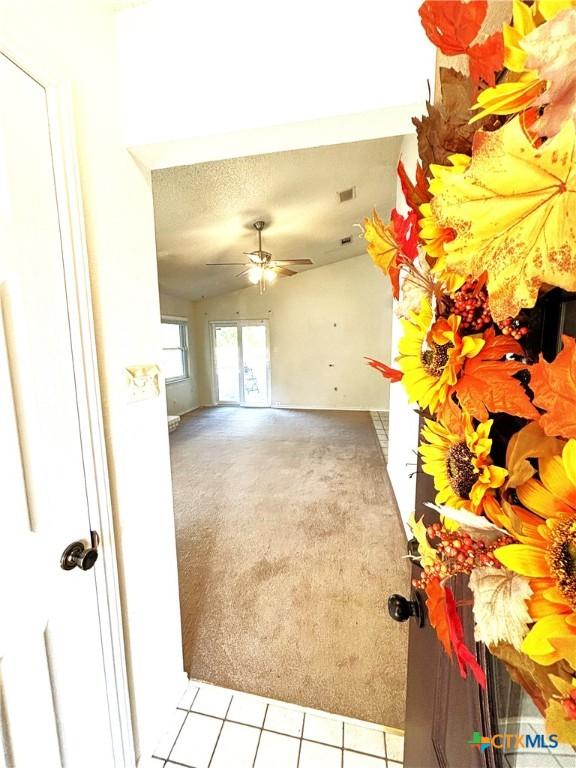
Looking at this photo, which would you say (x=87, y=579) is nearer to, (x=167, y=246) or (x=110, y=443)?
(x=110, y=443)

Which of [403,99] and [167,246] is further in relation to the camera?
[167,246]

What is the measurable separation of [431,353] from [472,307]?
2.8 inches

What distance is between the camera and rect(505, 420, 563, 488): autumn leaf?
11.2 inches

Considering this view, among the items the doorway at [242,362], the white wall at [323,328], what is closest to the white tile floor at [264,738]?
the white wall at [323,328]

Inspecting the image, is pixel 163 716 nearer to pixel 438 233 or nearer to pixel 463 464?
pixel 463 464

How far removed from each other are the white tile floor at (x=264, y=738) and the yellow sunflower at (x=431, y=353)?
1.49 m

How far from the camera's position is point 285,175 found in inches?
108

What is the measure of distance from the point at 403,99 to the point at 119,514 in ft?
4.60

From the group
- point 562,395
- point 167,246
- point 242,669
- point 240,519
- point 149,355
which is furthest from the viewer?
point 167,246

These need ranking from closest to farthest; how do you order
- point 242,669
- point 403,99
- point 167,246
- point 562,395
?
point 562,395 → point 403,99 → point 242,669 → point 167,246

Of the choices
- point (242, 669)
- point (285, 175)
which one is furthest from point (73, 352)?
point (285, 175)

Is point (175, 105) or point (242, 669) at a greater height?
point (175, 105)

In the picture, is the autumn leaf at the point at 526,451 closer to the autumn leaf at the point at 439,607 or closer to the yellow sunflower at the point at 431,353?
the yellow sunflower at the point at 431,353

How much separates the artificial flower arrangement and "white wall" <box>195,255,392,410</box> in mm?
6180
